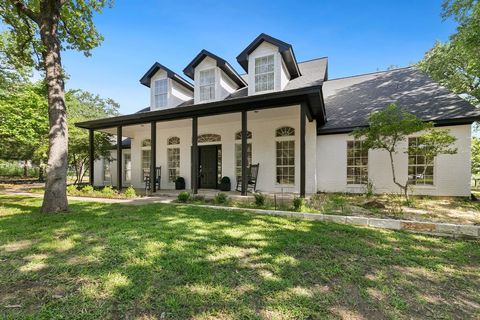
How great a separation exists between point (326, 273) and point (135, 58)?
11487mm

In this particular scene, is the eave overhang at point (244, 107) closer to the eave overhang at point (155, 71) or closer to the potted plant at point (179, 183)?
the eave overhang at point (155, 71)

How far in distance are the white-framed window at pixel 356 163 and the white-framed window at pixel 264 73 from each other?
4.22m

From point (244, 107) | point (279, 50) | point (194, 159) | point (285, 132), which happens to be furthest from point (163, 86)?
point (285, 132)

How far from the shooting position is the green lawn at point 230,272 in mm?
2006

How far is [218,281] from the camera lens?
242 cm

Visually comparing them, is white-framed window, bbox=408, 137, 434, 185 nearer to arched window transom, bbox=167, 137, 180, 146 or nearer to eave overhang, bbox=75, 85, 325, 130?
eave overhang, bbox=75, 85, 325, 130

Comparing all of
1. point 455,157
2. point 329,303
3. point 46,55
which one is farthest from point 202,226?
point 455,157

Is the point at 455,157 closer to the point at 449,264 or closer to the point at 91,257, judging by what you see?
the point at 449,264

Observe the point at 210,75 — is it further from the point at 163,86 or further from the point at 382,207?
the point at 382,207

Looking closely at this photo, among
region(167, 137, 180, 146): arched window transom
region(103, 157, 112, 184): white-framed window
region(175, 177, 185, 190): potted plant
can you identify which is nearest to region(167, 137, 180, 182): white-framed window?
region(167, 137, 180, 146): arched window transom

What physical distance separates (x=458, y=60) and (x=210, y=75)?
16.7 m

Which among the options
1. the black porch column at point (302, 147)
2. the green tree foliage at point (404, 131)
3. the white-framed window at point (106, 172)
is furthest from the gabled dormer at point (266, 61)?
the white-framed window at point (106, 172)

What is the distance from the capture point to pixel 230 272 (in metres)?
2.63

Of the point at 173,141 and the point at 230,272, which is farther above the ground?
the point at 173,141
